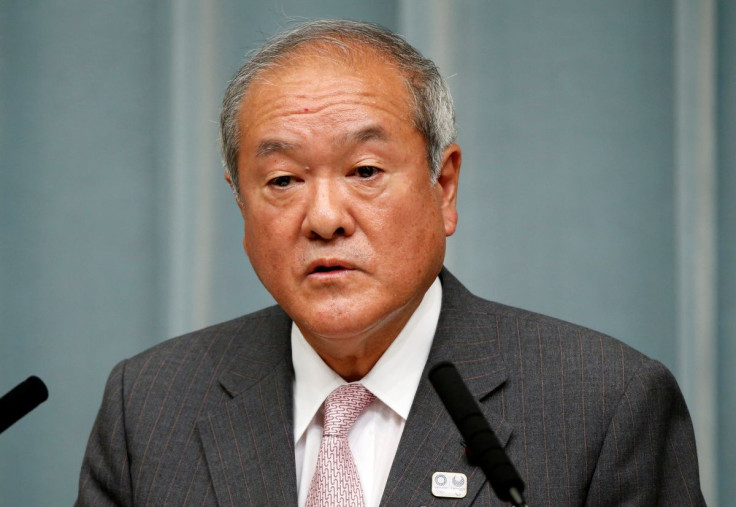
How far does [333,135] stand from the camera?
1588mm

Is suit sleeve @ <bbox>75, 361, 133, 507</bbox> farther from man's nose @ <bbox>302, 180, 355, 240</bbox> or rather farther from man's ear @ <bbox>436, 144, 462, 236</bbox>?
man's ear @ <bbox>436, 144, 462, 236</bbox>

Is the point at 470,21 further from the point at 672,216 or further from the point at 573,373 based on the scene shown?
the point at 573,373

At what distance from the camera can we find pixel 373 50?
5.55ft

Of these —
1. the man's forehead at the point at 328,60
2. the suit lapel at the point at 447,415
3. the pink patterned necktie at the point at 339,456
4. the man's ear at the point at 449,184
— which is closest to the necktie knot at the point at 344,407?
the pink patterned necktie at the point at 339,456

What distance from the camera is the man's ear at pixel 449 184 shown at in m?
1.76

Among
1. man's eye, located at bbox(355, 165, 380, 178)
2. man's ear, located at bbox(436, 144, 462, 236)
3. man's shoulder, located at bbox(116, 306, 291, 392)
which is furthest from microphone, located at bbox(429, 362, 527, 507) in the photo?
man's shoulder, located at bbox(116, 306, 291, 392)

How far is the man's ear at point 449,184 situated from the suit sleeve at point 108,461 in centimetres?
76

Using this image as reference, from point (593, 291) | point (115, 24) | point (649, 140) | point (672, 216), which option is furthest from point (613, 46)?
point (115, 24)

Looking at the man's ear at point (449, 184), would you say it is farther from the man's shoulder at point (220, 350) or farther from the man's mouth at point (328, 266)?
the man's shoulder at point (220, 350)

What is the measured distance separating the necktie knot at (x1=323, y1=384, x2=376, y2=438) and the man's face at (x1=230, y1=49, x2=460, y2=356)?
3.9 inches

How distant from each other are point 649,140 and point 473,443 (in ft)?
4.84

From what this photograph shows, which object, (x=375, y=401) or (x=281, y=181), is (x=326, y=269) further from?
(x=375, y=401)

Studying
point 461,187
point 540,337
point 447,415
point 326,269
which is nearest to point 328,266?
point 326,269

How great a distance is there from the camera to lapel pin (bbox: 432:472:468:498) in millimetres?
1526
